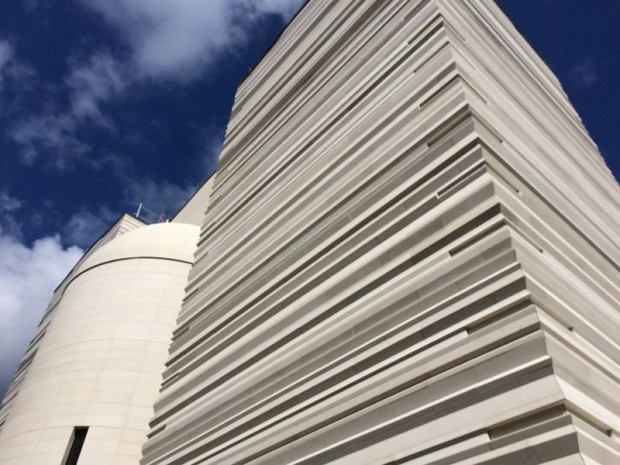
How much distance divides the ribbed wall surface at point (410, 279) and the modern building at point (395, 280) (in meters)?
0.04

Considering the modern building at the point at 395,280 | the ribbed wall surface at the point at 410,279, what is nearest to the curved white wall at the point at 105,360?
the modern building at the point at 395,280

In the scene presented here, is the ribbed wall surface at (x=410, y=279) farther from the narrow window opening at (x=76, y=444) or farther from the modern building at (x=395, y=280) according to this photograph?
the narrow window opening at (x=76, y=444)

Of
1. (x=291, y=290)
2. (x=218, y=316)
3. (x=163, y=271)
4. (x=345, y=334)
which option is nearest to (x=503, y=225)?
Result: (x=345, y=334)

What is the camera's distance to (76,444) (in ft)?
59.3

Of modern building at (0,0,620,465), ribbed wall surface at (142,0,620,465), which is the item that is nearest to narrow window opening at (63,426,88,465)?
modern building at (0,0,620,465)

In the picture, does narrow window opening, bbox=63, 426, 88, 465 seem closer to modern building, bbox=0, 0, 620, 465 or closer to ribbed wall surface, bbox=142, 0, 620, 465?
modern building, bbox=0, 0, 620, 465

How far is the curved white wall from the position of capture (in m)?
18.2

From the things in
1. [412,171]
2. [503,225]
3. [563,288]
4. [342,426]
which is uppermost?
[412,171]

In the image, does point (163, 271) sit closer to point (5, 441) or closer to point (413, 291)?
point (5, 441)

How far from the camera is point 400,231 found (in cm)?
878

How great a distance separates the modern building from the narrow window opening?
0.40 feet

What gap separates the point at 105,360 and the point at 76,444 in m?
3.17

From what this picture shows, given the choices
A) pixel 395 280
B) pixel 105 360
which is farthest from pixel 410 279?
pixel 105 360

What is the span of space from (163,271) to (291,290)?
14475 mm
